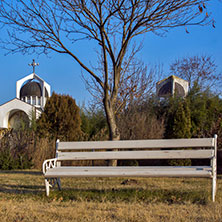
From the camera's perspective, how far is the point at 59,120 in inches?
527

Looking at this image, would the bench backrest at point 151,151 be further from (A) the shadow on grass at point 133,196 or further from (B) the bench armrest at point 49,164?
(A) the shadow on grass at point 133,196

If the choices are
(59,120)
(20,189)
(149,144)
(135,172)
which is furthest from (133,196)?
(59,120)

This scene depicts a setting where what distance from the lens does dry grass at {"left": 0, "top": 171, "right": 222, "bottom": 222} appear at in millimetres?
3734

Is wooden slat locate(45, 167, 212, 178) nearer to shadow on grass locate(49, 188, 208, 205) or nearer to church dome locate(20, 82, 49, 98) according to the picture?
shadow on grass locate(49, 188, 208, 205)

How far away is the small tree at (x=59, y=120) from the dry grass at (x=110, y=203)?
6.62 m

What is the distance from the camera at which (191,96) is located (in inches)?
557

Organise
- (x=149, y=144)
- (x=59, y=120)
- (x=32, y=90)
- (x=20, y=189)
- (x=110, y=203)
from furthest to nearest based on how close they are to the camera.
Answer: (x=32, y=90), (x=59, y=120), (x=20, y=189), (x=149, y=144), (x=110, y=203)

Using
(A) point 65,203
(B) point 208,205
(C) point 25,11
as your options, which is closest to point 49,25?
(C) point 25,11

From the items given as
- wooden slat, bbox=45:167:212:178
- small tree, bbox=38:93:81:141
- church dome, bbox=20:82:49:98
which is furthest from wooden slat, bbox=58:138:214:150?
church dome, bbox=20:82:49:98

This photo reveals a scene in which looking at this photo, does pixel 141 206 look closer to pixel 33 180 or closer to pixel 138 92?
pixel 33 180

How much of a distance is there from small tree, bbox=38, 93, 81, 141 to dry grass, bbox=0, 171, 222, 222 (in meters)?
6.62

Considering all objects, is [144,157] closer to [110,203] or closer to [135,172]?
[135,172]

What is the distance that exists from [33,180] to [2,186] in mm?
888

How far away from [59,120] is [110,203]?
9.18 meters
